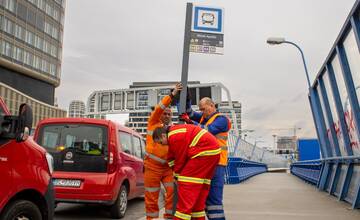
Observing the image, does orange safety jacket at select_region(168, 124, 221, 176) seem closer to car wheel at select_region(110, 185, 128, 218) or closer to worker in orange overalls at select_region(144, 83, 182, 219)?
worker in orange overalls at select_region(144, 83, 182, 219)

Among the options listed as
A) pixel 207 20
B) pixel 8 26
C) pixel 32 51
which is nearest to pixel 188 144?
pixel 207 20

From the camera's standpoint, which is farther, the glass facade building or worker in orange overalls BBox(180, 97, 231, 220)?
the glass facade building

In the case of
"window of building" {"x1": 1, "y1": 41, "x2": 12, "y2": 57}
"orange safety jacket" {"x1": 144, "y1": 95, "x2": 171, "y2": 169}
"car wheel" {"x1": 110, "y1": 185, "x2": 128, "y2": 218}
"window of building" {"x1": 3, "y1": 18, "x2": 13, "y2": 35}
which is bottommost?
"car wheel" {"x1": 110, "y1": 185, "x2": 128, "y2": 218}

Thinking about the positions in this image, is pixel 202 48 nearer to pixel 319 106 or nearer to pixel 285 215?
pixel 285 215

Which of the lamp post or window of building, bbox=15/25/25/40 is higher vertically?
window of building, bbox=15/25/25/40

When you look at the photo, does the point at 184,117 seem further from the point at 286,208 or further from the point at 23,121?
the point at 286,208

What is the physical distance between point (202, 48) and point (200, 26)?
12.9 inches

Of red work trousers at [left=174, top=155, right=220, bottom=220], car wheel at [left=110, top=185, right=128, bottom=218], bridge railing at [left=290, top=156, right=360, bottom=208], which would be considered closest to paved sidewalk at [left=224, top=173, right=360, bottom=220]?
bridge railing at [left=290, top=156, right=360, bottom=208]

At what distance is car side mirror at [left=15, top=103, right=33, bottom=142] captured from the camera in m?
4.32

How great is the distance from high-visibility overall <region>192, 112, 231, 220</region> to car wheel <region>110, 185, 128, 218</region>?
8.15 ft

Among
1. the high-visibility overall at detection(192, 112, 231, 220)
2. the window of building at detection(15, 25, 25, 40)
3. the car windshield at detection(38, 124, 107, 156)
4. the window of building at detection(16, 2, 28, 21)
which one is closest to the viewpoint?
the high-visibility overall at detection(192, 112, 231, 220)

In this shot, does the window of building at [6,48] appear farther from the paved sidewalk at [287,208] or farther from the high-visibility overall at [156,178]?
the high-visibility overall at [156,178]

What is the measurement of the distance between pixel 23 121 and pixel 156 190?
86.4 inches

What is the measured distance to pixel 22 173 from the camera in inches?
183
